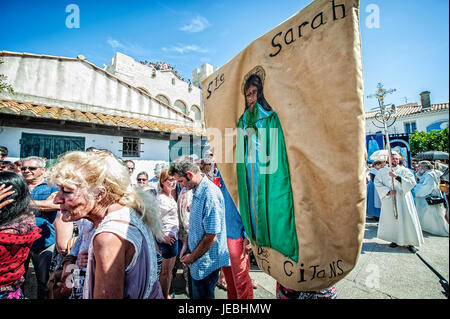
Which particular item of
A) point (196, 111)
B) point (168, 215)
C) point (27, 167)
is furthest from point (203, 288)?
point (196, 111)

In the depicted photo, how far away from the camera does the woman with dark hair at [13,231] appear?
5.74 ft

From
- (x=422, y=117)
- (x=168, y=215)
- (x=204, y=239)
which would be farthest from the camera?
(x=422, y=117)

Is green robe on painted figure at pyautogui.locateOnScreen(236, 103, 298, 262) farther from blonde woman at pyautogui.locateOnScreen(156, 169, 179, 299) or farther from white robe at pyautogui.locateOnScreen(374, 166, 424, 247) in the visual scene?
white robe at pyautogui.locateOnScreen(374, 166, 424, 247)

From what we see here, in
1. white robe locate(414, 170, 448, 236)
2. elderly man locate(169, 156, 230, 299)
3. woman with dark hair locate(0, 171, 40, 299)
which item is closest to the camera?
woman with dark hair locate(0, 171, 40, 299)

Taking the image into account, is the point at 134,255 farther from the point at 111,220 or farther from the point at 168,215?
the point at 168,215

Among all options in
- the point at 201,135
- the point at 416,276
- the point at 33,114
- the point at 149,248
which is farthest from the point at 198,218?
the point at 201,135

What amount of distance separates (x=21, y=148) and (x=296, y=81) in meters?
8.02

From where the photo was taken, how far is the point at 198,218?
6.95 ft

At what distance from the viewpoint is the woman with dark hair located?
5.74 feet

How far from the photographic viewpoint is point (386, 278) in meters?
3.07

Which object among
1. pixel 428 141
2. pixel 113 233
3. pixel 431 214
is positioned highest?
pixel 428 141

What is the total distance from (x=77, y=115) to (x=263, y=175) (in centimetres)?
787

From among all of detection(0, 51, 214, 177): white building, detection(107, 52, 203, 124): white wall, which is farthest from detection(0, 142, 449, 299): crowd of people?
detection(107, 52, 203, 124): white wall

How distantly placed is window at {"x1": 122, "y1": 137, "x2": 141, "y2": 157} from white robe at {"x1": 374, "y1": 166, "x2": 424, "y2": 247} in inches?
309
